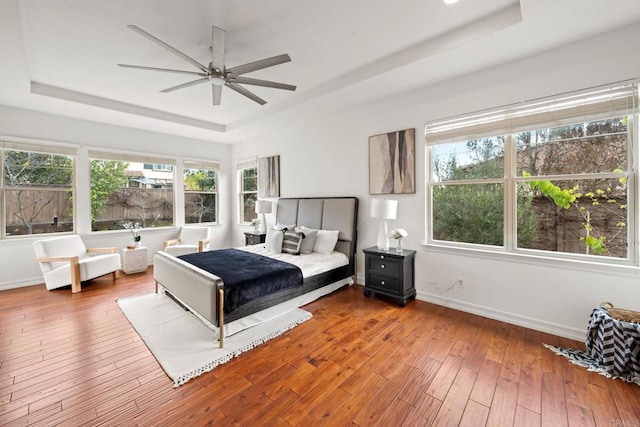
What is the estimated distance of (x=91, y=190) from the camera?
4.89m

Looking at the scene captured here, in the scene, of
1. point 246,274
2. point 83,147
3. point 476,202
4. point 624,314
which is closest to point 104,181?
point 83,147

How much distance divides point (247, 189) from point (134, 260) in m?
2.79

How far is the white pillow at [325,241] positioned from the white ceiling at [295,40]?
2.01 metres

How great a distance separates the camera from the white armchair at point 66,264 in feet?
12.6

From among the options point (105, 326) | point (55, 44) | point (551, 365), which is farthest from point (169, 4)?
point (551, 365)

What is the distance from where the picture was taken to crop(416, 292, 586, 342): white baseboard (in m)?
2.52

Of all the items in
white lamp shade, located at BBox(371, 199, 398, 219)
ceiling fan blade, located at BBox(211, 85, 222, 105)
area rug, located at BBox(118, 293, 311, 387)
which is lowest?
area rug, located at BBox(118, 293, 311, 387)

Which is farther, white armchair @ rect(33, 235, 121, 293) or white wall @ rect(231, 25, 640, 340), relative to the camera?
white armchair @ rect(33, 235, 121, 293)

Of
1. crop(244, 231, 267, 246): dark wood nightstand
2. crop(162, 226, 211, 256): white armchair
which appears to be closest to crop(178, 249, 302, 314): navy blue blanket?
crop(244, 231, 267, 246): dark wood nightstand

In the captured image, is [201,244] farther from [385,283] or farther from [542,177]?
[542,177]

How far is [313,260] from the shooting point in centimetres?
360

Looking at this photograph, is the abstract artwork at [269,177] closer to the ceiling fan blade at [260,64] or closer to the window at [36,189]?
the ceiling fan blade at [260,64]

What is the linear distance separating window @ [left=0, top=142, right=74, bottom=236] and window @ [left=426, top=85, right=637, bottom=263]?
19.9ft

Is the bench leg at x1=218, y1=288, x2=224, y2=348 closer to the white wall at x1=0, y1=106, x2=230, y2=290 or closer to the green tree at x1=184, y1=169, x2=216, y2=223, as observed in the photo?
the white wall at x1=0, y1=106, x2=230, y2=290
